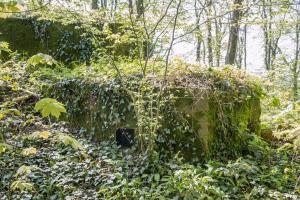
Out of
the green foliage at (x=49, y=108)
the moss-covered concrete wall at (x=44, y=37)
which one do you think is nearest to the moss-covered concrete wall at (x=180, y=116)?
the moss-covered concrete wall at (x=44, y=37)

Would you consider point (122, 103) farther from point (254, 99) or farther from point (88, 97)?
point (254, 99)

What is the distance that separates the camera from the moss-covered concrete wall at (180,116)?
5258mm

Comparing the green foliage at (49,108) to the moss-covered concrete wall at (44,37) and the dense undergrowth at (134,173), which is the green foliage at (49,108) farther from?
the moss-covered concrete wall at (44,37)

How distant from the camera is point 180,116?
209 inches

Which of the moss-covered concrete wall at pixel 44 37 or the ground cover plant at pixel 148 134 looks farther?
the moss-covered concrete wall at pixel 44 37

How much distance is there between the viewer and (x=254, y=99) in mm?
6621

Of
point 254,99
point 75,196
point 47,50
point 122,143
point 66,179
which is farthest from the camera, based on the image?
point 47,50

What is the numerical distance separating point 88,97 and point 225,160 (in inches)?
112

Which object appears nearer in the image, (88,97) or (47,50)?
(88,97)

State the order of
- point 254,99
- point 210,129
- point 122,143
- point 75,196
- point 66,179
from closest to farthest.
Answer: point 75,196 < point 66,179 < point 210,129 < point 122,143 < point 254,99

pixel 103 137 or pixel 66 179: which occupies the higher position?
pixel 103 137

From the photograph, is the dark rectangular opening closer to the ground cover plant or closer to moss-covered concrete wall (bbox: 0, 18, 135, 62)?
the ground cover plant

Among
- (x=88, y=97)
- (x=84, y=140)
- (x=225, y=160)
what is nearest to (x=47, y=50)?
(x=88, y=97)

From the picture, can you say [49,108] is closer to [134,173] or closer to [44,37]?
[134,173]
